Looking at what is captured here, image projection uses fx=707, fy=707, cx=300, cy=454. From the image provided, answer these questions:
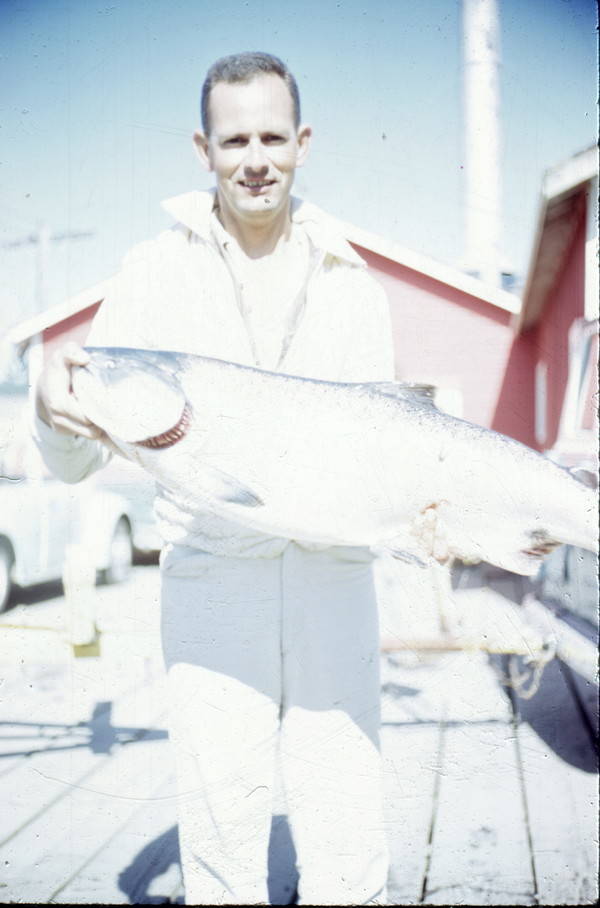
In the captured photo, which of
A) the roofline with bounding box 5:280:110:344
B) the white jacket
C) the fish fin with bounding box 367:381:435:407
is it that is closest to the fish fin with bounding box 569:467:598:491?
the fish fin with bounding box 367:381:435:407

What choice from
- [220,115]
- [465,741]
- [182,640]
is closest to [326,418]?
[182,640]

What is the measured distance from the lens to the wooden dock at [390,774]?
1513mm

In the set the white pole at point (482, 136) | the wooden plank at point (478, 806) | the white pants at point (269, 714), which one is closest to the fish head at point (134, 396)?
the white pants at point (269, 714)

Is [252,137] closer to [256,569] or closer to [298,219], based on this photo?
[298,219]

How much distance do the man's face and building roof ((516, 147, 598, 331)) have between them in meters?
0.53

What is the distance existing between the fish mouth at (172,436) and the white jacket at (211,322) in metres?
0.10

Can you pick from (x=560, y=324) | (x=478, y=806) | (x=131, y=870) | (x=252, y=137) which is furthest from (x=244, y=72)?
(x=131, y=870)

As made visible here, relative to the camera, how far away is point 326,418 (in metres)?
1.29

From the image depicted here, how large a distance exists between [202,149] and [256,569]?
837 mm

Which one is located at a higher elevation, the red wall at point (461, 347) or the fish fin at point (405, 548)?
the red wall at point (461, 347)

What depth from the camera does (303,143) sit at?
142cm

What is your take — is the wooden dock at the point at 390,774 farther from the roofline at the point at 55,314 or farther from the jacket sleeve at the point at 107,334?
the roofline at the point at 55,314

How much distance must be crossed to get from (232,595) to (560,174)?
3.44 ft

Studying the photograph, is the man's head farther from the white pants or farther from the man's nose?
the white pants
